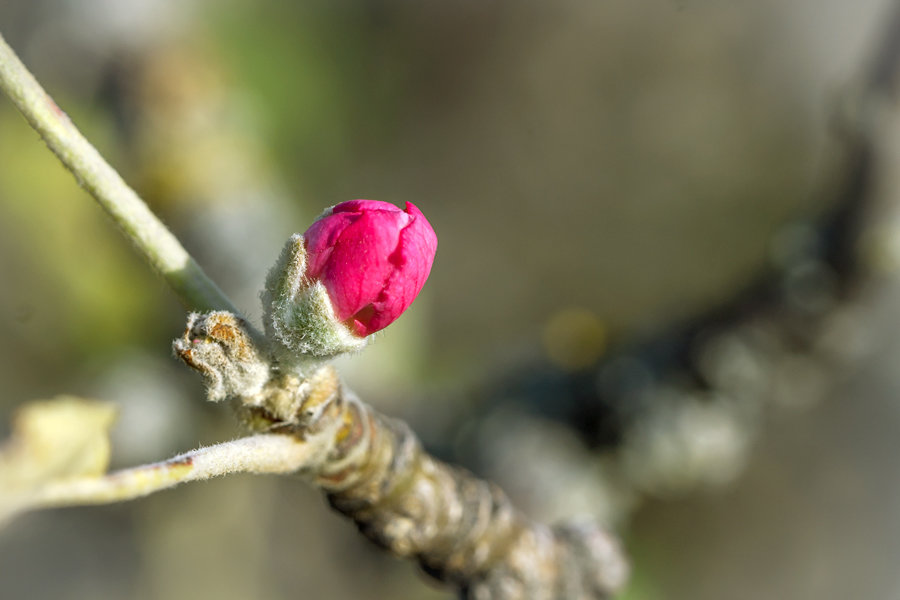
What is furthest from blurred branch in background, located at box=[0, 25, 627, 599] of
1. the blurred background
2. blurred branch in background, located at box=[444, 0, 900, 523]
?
blurred branch in background, located at box=[444, 0, 900, 523]

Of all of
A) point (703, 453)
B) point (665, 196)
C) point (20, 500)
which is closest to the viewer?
point (20, 500)

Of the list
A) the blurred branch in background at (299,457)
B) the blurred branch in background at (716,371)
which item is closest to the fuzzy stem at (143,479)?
the blurred branch in background at (299,457)

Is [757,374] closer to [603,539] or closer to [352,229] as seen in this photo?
[603,539]

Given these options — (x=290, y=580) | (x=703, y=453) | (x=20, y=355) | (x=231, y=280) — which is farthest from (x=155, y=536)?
(x=703, y=453)

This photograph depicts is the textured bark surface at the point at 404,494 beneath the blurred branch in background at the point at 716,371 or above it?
Result: beneath

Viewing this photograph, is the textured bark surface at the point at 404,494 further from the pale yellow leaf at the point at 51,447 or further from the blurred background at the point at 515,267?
the blurred background at the point at 515,267

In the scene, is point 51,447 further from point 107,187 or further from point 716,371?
point 716,371

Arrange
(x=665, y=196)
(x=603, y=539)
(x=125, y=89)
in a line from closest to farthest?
(x=603, y=539) < (x=125, y=89) < (x=665, y=196)

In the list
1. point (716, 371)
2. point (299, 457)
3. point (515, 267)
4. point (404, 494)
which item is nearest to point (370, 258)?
point (299, 457)

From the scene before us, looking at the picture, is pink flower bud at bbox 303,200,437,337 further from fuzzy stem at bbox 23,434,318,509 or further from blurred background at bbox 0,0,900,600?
blurred background at bbox 0,0,900,600
